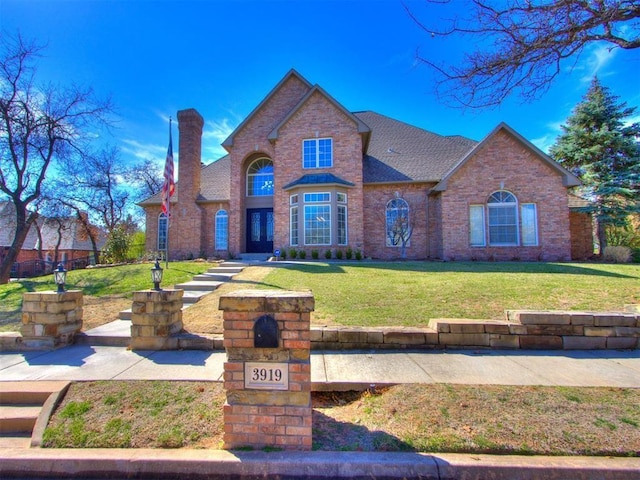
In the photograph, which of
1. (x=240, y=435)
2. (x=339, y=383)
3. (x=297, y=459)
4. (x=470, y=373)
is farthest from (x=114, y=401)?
(x=470, y=373)

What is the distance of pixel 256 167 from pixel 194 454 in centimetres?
1640

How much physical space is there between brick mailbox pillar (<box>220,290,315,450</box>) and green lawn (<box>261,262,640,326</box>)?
3002mm

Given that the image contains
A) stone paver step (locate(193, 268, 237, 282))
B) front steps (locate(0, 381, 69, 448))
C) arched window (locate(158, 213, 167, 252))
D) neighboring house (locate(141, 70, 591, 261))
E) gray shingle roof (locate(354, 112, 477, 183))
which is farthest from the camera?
arched window (locate(158, 213, 167, 252))

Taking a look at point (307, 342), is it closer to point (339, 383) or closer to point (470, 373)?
point (339, 383)

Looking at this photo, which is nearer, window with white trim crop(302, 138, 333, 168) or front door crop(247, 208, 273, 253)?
window with white trim crop(302, 138, 333, 168)

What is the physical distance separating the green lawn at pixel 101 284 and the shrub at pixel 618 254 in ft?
57.4

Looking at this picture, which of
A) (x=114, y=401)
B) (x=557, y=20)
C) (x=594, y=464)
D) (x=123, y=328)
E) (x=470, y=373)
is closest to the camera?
(x=594, y=464)

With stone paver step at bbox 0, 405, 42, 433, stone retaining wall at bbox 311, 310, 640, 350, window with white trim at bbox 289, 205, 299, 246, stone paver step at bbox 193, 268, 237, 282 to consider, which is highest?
window with white trim at bbox 289, 205, 299, 246

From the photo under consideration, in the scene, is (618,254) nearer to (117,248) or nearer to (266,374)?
(266,374)

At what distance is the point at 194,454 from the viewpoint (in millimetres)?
2531

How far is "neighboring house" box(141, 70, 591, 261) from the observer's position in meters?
14.3

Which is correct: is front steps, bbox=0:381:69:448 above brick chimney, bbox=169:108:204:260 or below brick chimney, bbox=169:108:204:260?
below

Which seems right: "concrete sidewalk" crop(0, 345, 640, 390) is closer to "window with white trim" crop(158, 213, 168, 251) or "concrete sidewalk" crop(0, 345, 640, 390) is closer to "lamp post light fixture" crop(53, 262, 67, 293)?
"lamp post light fixture" crop(53, 262, 67, 293)

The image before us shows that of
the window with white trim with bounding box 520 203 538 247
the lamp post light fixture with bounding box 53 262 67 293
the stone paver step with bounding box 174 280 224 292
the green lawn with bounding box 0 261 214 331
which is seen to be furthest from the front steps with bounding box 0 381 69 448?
the window with white trim with bounding box 520 203 538 247
